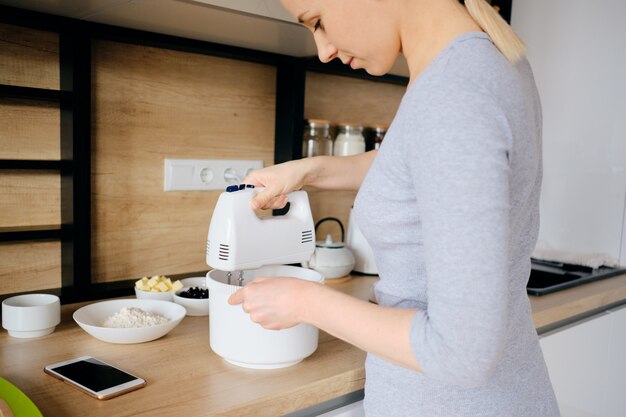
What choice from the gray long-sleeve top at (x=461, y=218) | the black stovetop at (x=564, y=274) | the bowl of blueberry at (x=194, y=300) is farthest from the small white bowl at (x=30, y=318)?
the black stovetop at (x=564, y=274)

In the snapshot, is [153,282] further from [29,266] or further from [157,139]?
[157,139]

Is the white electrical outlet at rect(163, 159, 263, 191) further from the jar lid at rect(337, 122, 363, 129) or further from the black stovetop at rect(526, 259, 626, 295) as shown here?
the black stovetop at rect(526, 259, 626, 295)

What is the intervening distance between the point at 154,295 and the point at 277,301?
0.64 metres

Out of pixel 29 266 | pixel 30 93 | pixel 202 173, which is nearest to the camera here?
pixel 30 93

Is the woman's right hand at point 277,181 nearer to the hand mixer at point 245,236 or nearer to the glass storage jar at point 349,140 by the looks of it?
the hand mixer at point 245,236

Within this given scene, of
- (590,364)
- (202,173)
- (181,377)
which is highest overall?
(202,173)

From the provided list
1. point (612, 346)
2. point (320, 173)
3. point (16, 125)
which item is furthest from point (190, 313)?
point (612, 346)

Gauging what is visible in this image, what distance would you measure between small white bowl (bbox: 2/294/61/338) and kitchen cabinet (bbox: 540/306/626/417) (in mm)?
1180

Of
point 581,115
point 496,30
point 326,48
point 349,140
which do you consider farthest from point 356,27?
point 581,115

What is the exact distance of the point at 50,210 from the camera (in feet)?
4.47

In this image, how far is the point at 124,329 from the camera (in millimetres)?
1085

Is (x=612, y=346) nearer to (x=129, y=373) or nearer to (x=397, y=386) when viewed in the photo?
(x=397, y=386)

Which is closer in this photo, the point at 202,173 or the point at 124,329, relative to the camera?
the point at 124,329

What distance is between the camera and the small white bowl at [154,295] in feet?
4.36
